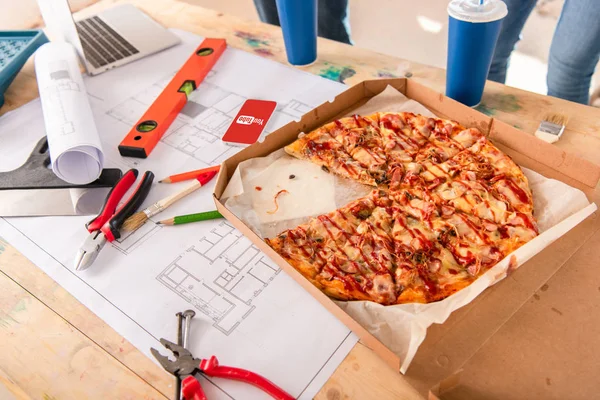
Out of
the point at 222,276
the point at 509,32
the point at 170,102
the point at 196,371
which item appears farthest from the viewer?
the point at 509,32

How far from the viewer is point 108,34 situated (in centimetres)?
162

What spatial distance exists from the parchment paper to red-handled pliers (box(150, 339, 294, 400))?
17 cm

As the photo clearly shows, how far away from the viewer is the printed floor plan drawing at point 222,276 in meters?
0.85

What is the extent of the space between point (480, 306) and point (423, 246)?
15 centimetres

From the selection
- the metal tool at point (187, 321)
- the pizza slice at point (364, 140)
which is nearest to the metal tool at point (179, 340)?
the metal tool at point (187, 321)

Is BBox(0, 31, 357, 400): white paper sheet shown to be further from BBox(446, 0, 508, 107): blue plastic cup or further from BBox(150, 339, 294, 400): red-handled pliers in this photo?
BBox(446, 0, 508, 107): blue plastic cup

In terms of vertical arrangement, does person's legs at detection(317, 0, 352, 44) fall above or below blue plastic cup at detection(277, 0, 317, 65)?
below

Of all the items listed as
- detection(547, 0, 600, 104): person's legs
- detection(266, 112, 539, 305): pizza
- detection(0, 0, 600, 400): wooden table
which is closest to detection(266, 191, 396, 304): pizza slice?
detection(266, 112, 539, 305): pizza

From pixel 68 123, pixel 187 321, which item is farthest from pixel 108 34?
pixel 187 321

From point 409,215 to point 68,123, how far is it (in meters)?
0.77

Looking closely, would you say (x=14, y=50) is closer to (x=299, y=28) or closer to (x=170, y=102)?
(x=170, y=102)

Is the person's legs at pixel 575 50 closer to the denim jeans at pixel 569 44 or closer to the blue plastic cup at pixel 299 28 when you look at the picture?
the denim jeans at pixel 569 44

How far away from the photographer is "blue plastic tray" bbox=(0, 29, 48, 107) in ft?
4.56

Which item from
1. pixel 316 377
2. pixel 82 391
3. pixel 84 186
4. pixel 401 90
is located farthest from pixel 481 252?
pixel 84 186
